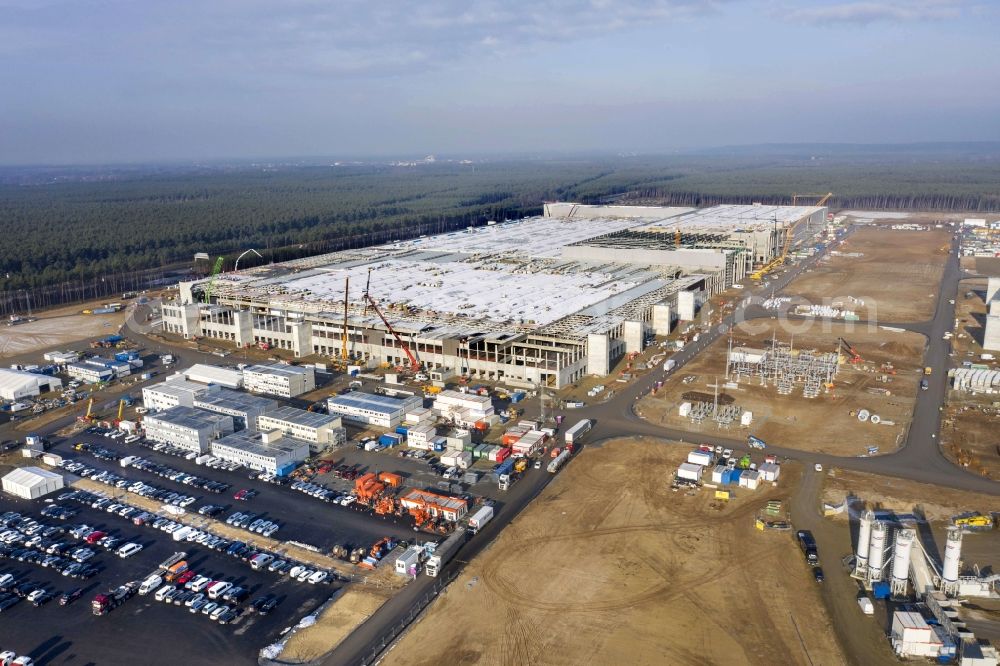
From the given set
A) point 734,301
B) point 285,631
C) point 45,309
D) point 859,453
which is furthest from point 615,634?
point 45,309

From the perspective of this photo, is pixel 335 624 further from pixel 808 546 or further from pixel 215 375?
pixel 215 375

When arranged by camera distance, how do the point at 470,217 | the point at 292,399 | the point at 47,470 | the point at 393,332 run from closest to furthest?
the point at 47,470 → the point at 292,399 → the point at 393,332 → the point at 470,217

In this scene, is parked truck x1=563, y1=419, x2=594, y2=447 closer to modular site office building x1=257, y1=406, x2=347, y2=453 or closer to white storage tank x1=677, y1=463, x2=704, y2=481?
white storage tank x1=677, y1=463, x2=704, y2=481

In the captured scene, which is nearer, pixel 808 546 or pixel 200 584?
pixel 200 584

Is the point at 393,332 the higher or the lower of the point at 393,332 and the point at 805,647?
the higher

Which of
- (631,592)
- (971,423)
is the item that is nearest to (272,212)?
(971,423)

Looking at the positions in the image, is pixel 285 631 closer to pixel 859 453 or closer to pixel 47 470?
pixel 47 470

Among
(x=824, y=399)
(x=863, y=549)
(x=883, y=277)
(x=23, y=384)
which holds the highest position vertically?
(x=23, y=384)
